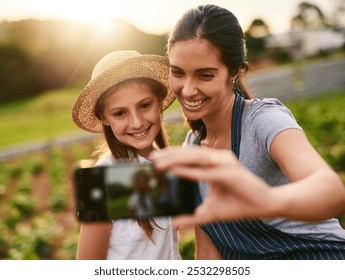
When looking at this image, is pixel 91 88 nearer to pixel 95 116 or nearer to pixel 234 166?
pixel 95 116

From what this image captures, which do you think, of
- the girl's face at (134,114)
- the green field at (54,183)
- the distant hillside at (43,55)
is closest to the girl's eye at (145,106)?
the girl's face at (134,114)

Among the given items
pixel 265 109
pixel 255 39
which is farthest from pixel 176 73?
pixel 255 39

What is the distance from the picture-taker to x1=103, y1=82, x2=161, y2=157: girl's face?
1458 millimetres

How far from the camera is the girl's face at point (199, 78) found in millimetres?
1315

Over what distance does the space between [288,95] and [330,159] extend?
18.5 ft

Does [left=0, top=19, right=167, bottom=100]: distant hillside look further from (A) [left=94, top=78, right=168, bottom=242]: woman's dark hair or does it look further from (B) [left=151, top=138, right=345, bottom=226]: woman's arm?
(B) [left=151, top=138, right=345, bottom=226]: woman's arm

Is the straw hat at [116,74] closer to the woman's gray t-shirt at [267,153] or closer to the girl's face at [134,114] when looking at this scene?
the girl's face at [134,114]

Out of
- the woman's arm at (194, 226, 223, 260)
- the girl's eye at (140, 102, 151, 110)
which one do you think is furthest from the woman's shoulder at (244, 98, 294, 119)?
the woman's arm at (194, 226, 223, 260)

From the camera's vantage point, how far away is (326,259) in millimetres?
1362

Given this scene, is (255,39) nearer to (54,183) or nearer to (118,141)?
(54,183)

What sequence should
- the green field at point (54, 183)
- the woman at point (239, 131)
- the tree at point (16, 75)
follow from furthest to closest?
the tree at point (16, 75) → the green field at point (54, 183) → the woman at point (239, 131)

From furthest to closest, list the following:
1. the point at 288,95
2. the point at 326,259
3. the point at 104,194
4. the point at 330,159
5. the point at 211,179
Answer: the point at 288,95
the point at 330,159
the point at 326,259
the point at 104,194
the point at 211,179

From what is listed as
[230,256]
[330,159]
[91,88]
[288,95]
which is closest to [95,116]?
[91,88]

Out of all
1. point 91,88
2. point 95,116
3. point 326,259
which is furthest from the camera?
point 95,116
